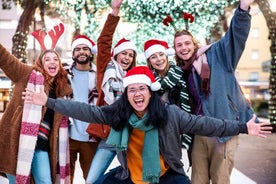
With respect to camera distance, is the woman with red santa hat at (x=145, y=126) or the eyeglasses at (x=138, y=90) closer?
the woman with red santa hat at (x=145, y=126)

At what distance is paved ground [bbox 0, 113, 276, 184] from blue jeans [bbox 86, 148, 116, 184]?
1.97 metres

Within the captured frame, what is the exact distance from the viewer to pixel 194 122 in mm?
3617

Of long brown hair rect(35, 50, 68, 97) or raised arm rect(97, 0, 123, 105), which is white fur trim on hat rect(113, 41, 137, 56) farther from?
long brown hair rect(35, 50, 68, 97)

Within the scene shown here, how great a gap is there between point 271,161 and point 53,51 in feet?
18.0

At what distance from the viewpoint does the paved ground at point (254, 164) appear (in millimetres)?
6574

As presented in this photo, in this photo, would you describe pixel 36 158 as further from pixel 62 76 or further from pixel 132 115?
pixel 132 115

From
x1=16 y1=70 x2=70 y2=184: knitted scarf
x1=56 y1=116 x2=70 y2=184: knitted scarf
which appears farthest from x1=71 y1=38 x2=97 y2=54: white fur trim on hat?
x1=56 y1=116 x2=70 y2=184: knitted scarf

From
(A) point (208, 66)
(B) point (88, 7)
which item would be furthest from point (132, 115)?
(B) point (88, 7)

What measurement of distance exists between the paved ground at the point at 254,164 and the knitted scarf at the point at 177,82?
2.80 meters

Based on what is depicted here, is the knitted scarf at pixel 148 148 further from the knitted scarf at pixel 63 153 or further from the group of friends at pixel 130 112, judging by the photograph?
the knitted scarf at pixel 63 153

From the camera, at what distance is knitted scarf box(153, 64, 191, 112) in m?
4.02

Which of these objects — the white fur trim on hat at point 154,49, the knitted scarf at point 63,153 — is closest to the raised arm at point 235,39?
the white fur trim on hat at point 154,49

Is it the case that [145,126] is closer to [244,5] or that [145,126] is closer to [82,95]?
[82,95]

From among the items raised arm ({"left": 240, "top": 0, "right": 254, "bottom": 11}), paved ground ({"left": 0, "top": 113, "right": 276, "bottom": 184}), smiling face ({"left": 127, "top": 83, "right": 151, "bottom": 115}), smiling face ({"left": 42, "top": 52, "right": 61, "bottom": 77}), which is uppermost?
raised arm ({"left": 240, "top": 0, "right": 254, "bottom": 11})
